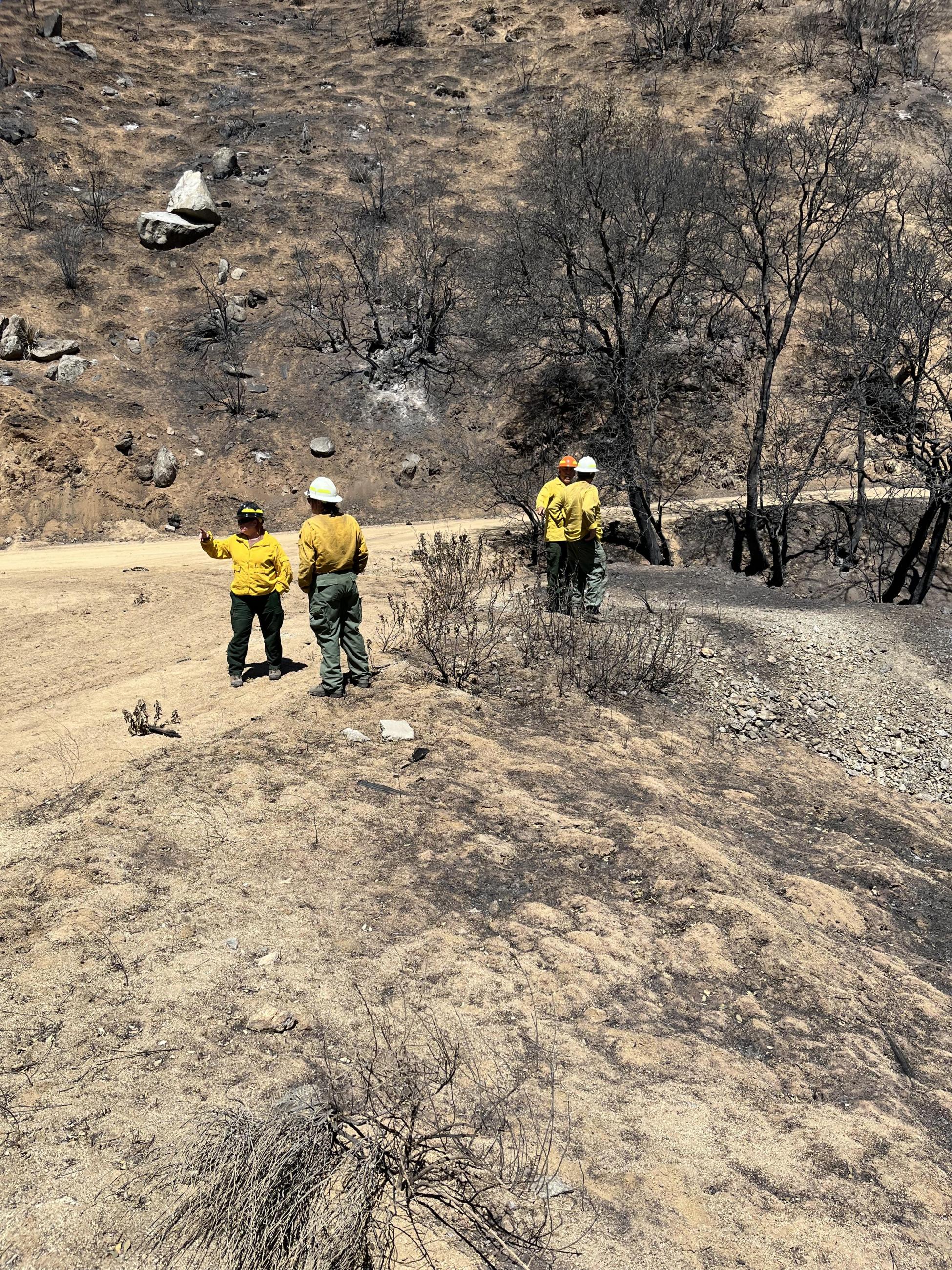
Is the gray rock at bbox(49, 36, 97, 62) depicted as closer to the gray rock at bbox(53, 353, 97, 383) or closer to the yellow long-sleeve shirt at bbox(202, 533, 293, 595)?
the gray rock at bbox(53, 353, 97, 383)

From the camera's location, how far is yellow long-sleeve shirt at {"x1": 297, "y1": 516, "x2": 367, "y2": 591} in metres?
5.91

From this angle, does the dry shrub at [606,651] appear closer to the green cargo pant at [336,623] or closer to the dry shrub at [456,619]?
the dry shrub at [456,619]

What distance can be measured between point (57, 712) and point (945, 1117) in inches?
241

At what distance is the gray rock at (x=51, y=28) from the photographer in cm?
2506

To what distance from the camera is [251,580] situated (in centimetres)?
645

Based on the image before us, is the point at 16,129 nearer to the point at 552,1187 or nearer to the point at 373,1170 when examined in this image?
the point at 373,1170

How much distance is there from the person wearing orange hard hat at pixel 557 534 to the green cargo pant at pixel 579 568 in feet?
0.22

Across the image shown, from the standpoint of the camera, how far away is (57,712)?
652 centimetres

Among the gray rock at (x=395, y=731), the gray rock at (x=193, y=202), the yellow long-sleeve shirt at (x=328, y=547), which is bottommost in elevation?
the gray rock at (x=395, y=731)

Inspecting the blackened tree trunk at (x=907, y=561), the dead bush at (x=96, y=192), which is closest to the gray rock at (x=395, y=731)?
the blackened tree trunk at (x=907, y=561)

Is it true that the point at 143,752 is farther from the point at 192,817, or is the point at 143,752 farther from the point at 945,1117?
the point at 945,1117

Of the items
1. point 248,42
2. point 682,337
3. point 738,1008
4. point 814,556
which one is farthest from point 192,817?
point 248,42

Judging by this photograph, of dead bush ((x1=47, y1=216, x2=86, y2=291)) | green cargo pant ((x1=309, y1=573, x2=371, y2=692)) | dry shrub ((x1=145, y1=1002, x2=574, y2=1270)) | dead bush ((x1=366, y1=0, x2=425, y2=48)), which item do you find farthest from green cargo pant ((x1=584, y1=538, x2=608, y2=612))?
dead bush ((x1=366, y1=0, x2=425, y2=48))

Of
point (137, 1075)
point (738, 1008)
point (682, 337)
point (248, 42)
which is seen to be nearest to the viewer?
point (137, 1075)
